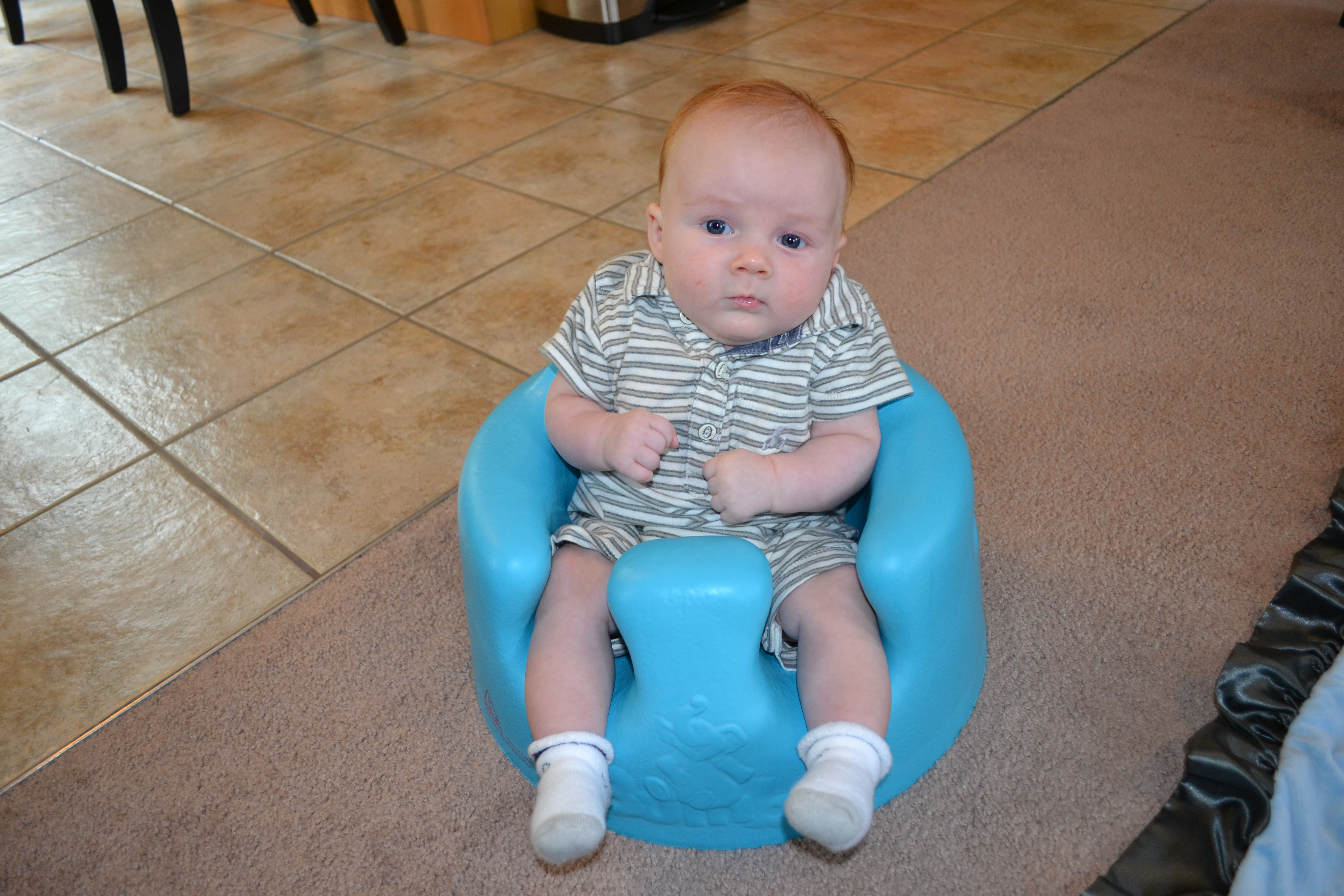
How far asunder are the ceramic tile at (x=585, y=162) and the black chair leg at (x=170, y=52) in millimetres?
935

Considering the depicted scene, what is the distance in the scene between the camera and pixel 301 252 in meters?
1.76

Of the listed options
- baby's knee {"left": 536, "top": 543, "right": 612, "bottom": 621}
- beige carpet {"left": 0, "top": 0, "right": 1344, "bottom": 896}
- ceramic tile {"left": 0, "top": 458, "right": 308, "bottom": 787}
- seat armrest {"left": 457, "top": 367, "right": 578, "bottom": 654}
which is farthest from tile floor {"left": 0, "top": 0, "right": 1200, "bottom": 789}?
baby's knee {"left": 536, "top": 543, "right": 612, "bottom": 621}

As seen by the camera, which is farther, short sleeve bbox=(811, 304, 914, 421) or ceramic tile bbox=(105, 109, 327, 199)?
ceramic tile bbox=(105, 109, 327, 199)

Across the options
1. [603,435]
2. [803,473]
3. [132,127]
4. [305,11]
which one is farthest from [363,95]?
[803,473]

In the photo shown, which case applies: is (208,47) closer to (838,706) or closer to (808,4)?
(808,4)

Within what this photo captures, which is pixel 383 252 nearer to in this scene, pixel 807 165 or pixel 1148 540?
pixel 807 165

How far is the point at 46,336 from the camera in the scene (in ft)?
5.23

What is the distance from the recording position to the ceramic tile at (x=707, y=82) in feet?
7.12

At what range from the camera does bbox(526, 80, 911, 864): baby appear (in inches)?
28.5

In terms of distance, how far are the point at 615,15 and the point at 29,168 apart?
4.86ft

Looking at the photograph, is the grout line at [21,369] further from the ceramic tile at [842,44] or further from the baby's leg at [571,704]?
the ceramic tile at [842,44]

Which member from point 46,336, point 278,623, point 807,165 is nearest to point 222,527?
point 278,623

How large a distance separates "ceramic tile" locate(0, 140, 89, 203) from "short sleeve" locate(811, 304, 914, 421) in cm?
205

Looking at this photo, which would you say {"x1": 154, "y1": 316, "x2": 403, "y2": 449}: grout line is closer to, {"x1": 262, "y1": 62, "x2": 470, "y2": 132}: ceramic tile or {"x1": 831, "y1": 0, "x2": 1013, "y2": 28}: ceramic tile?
{"x1": 262, "y1": 62, "x2": 470, "y2": 132}: ceramic tile
